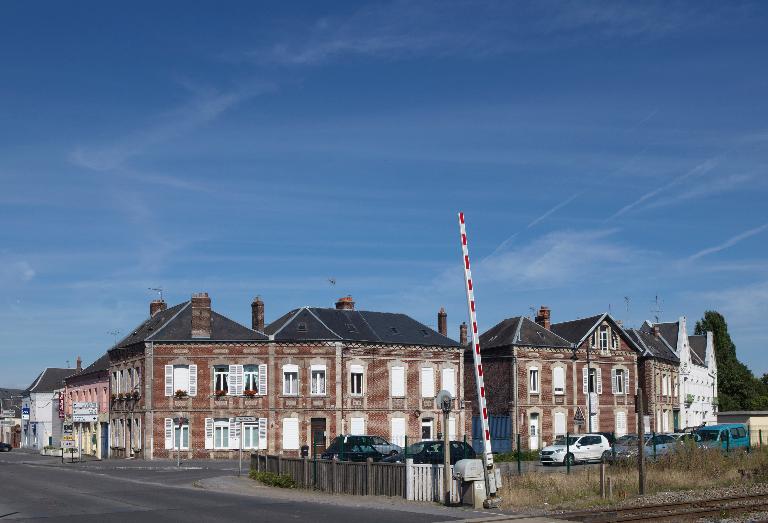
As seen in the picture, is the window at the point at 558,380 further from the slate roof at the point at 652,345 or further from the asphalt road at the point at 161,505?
the asphalt road at the point at 161,505

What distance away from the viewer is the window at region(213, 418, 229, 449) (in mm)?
55125

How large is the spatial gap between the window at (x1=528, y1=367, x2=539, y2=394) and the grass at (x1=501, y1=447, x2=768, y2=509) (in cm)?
2540

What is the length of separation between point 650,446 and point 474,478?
1843cm

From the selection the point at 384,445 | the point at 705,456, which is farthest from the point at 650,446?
the point at 384,445

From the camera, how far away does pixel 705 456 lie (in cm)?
3275

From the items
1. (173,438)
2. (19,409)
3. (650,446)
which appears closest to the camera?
(650,446)

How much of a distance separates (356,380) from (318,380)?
7.55 feet

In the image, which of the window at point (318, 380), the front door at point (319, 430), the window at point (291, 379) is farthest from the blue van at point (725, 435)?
the window at point (291, 379)

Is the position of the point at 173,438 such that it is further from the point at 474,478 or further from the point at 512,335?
the point at 474,478

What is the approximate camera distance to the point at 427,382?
58562 mm

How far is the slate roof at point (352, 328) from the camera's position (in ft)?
185

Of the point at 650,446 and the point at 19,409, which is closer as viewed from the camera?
the point at 650,446

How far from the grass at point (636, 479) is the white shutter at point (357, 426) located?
24346 mm

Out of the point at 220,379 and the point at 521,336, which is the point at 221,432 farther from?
the point at 521,336
